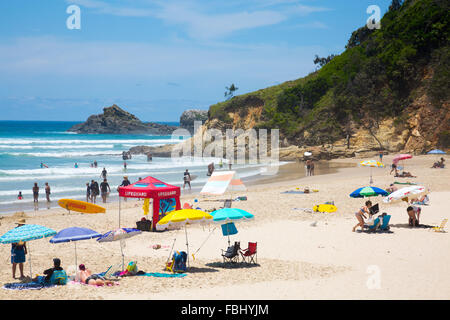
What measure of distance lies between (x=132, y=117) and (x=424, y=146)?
4103 inches

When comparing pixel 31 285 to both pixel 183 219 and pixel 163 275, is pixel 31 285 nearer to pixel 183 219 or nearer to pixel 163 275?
pixel 163 275

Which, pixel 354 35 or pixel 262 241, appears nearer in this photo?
pixel 262 241

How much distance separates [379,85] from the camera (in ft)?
166

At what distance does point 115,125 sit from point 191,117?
2811 cm

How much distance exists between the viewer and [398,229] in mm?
14578

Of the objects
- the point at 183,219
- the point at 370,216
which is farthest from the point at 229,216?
the point at 370,216

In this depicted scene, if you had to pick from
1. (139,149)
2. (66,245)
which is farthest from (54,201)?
(139,149)

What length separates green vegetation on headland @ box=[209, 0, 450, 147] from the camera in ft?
153

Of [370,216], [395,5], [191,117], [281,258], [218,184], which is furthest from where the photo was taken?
[191,117]

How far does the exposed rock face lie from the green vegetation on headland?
3414 inches

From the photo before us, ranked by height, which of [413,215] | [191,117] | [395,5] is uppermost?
[395,5]

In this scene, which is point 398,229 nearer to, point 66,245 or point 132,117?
point 66,245

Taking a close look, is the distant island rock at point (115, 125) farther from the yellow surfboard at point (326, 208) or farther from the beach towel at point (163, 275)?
the beach towel at point (163, 275)
